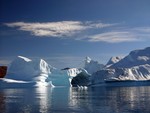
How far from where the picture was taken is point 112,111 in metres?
59.8

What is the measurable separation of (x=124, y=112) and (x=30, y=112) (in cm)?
1742

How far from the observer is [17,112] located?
2297 inches

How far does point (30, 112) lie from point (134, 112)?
19230 millimetres

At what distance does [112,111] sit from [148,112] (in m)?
6.73

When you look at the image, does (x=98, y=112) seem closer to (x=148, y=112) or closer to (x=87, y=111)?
(x=87, y=111)

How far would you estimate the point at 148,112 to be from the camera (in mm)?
57438

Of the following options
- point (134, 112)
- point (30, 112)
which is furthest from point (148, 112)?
point (30, 112)

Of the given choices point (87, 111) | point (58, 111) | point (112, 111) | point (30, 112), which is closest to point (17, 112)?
point (30, 112)

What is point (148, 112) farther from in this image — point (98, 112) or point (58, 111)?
point (58, 111)

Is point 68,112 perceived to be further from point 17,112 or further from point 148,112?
point 148,112

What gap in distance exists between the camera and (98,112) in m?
58.2

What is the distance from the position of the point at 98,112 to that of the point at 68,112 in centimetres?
563

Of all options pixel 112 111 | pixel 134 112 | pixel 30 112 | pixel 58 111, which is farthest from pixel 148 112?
pixel 30 112

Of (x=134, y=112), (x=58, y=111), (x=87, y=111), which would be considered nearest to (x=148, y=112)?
(x=134, y=112)
